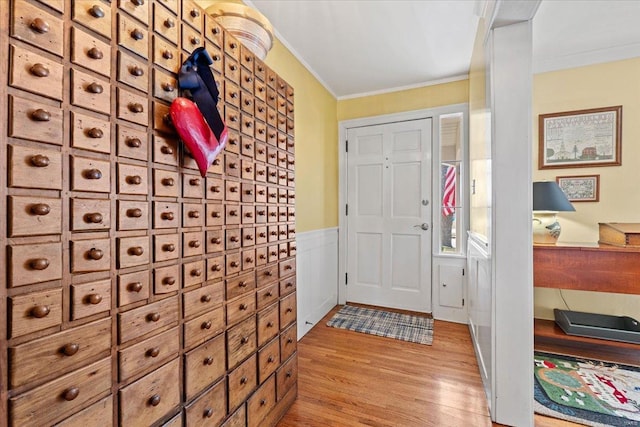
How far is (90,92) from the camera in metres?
0.75

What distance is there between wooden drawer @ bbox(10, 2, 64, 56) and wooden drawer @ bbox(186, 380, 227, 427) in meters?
1.12

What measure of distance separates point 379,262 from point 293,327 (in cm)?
180

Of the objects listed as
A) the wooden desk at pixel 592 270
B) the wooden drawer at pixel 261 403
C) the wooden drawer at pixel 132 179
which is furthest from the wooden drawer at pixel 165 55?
the wooden desk at pixel 592 270

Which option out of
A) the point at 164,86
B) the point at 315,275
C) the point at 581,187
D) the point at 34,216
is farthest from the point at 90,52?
the point at 581,187

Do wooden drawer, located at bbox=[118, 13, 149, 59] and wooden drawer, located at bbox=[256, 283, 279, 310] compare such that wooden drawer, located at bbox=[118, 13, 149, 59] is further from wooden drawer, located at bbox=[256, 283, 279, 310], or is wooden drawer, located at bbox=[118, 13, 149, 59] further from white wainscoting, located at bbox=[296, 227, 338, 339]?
white wainscoting, located at bbox=[296, 227, 338, 339]

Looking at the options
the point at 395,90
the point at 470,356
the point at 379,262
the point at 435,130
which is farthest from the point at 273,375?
the point at 395,90

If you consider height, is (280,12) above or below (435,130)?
above

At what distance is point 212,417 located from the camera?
1.12 meters

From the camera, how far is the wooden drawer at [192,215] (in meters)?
1.03

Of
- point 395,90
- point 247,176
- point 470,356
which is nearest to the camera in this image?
point 247,176

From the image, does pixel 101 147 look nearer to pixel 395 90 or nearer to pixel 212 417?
pixel 212 417

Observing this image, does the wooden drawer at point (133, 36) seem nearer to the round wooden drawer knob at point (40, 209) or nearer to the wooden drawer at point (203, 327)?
the round wooden drawer knob at point (40, 209)

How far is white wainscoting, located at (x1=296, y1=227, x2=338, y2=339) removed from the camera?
2.62 m

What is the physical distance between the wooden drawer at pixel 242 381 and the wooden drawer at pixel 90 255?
0.74 meters
